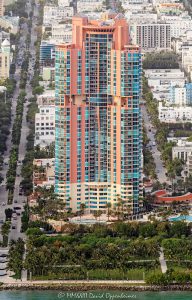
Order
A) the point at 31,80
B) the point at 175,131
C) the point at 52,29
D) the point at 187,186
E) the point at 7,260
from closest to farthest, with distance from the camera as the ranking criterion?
the point at 7,260 → the point at 187,186 → the point at 175,131 → the point at 31,80 → the point at 52,29

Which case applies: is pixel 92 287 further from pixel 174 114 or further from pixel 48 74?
pixel 48 74

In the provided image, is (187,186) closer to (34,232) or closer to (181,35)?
(34,232)

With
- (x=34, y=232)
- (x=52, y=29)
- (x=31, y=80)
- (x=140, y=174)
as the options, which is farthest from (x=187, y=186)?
(x=52, y=29)

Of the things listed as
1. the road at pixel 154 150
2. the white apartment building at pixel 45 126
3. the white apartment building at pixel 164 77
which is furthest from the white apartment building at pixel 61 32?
the white apartment building at pixel 45 126

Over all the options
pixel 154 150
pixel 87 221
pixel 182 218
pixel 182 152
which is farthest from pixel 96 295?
→ pixel 154 150

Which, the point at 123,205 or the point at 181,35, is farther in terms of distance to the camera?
the point at 181,35

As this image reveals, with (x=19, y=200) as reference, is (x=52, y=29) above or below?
above
